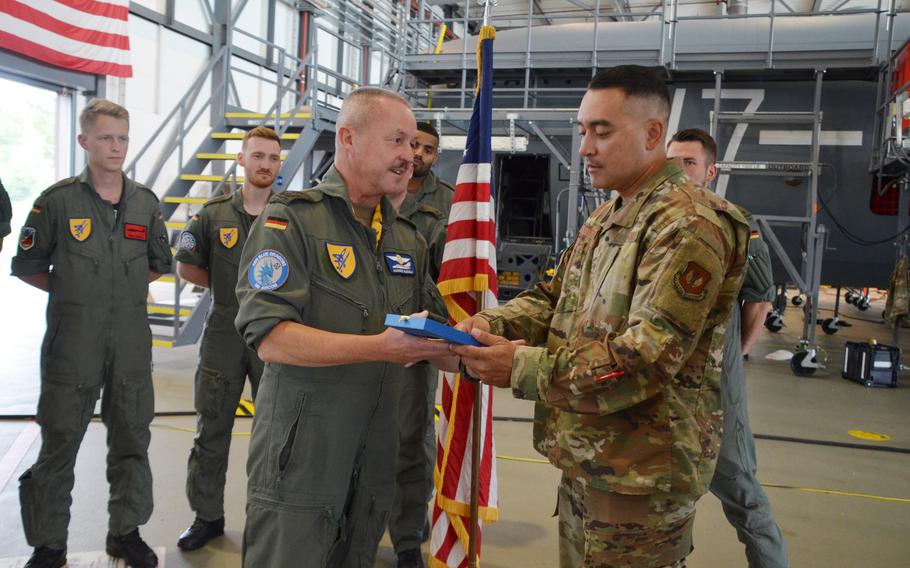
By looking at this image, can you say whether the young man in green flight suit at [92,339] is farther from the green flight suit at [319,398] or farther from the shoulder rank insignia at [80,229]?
the green flight suit at [319,398]

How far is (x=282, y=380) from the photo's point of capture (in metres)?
1.88

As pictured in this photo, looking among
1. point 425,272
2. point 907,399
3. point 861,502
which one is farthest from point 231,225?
point 907,399

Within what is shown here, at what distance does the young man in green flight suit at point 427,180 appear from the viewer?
3717 millimetres

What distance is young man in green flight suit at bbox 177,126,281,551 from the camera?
127 inches

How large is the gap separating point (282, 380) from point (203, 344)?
159 cm

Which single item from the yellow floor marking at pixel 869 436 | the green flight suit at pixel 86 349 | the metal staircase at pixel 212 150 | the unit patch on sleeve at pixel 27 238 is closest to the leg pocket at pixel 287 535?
the green flight suit at pixel 86 349

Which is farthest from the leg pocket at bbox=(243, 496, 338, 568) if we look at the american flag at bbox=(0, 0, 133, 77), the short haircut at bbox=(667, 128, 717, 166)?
the american flag at bbox=(0, 0, 133, 77)

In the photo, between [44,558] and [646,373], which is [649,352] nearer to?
[646,373]

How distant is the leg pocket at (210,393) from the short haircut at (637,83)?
2.25 metres

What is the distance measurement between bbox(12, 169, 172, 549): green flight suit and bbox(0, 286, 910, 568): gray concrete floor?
335 millimetres

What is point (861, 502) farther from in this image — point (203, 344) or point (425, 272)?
point (203, 344)

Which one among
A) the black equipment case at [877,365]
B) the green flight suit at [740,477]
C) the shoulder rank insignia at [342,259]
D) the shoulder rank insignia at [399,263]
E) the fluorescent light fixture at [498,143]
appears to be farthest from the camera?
the fluorescent light fixture at [498,143]

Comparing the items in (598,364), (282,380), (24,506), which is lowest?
(24,506)

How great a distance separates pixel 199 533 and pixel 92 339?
105 centimetres
